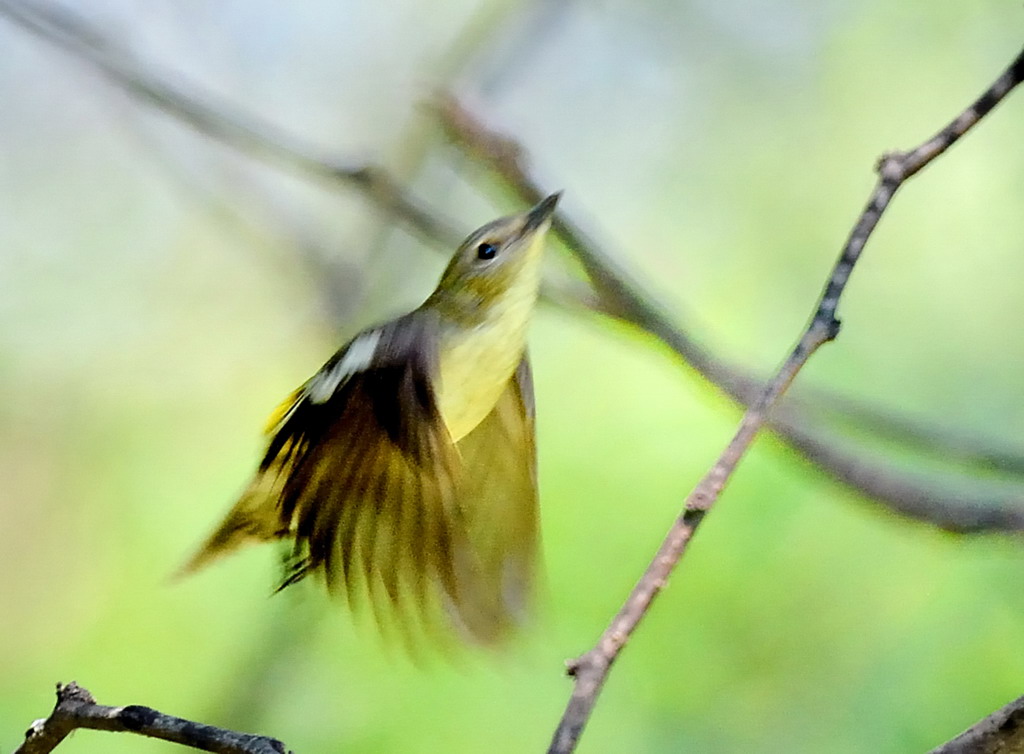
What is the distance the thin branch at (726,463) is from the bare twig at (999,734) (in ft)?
0.58

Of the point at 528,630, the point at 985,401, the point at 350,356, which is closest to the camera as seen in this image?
the point at 350,356

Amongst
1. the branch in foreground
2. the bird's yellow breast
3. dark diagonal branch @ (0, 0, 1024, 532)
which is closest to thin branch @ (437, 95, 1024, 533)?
dark diagonal branch @ (0, 0, 1024, 532)

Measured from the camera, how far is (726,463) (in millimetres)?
421

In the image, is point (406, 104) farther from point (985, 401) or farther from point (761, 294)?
point (985, 401)

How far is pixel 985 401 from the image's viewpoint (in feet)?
2.60

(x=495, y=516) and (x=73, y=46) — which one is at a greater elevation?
(x=73, y=46)

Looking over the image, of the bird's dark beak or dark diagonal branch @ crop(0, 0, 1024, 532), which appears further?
dark diagonal branch @ crop(0, 0, 1024, 532)

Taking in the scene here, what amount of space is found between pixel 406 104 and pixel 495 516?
0.40 meters

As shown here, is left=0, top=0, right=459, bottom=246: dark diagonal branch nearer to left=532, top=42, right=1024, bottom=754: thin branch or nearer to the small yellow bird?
the small yellow bird

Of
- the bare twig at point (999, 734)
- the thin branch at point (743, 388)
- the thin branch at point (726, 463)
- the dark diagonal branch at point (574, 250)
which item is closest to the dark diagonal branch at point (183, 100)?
the dark diagonal branch at point (574, 250)

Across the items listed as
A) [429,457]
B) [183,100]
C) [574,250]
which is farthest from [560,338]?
[183,100]

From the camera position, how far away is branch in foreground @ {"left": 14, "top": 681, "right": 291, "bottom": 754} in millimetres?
440

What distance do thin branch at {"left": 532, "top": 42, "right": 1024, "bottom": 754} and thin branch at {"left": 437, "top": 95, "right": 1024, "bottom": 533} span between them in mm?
241

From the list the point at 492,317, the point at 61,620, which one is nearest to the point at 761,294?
the point at 492,317
